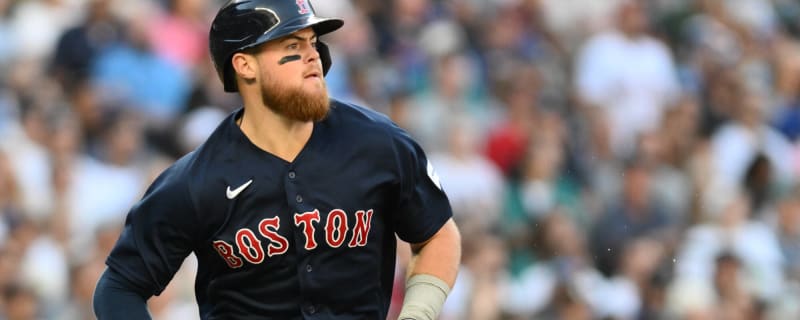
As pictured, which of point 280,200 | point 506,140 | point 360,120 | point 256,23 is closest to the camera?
point 256,23

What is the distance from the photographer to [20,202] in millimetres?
9062

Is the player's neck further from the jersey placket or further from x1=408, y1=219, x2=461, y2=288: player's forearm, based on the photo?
x1=408, y1=219, x2=461, y2=288: player's forearm

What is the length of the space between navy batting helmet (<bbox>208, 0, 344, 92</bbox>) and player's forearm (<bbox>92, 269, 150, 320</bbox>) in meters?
0.72

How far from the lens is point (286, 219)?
4562mm

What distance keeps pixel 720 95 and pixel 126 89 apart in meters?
4.80

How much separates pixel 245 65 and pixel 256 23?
15 centimetres

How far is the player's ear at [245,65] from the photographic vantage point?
4543 millimetres

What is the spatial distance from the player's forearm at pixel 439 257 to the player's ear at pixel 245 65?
0.76 metres

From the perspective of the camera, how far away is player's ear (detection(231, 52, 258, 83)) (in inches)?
179

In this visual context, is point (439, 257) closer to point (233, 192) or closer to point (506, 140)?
point (233, 192)

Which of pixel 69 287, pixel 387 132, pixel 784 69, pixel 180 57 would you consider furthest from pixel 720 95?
pixel 387 132

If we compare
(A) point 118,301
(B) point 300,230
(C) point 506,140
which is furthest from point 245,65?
(C) point 506,140

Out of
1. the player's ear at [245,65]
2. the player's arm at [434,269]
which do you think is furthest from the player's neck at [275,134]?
the player's arm at [434,269]

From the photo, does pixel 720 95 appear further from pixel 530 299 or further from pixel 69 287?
pixel 69 287
